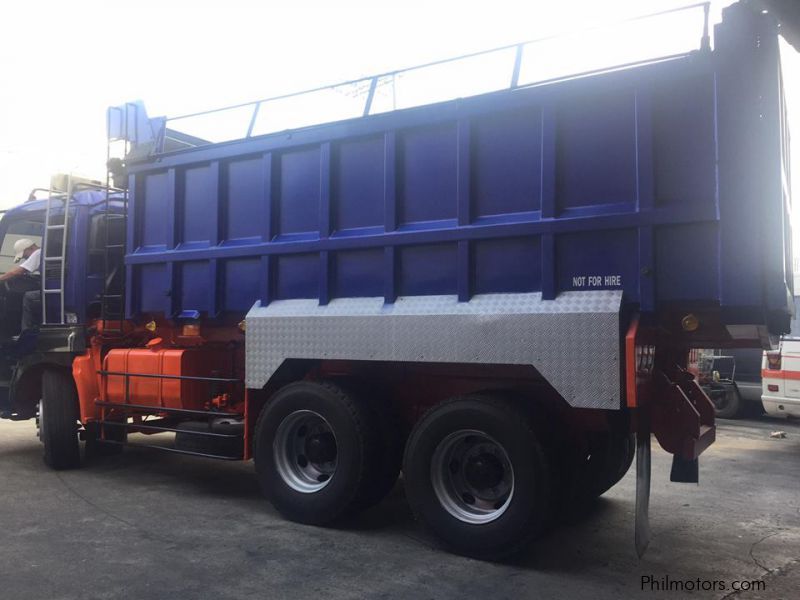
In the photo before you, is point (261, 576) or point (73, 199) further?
point (73, 199)

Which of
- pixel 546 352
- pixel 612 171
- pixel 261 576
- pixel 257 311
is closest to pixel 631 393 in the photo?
pixel 546 352

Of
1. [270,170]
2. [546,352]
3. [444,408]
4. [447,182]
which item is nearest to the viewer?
[546,352]

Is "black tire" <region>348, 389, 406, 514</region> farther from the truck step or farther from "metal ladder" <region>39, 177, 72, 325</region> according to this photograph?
"metal ladder" <region>39, 177, 72, 325</region>

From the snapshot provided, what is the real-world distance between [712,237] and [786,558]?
7.92 ft

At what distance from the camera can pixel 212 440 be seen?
5898 mm

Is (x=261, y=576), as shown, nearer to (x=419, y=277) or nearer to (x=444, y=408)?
(x=444, y=408)

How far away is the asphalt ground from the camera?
4.07m

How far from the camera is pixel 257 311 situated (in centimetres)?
575

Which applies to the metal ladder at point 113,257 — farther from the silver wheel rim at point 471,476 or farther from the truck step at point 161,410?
the silver wheel rim at point 471,476

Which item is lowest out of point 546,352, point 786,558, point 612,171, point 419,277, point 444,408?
point 786,558

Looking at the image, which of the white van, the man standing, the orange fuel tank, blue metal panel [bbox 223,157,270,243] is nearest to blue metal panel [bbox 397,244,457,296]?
blue metal panel [bbox 223,157,270,243]

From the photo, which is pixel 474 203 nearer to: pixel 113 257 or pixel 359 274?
pixel 359 274

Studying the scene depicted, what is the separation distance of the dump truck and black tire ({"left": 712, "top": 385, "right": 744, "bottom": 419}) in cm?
779

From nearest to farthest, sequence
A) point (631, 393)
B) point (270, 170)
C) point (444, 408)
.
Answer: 1. point (631, 393)
2. point (444, 408)
3. point (270, 170)
